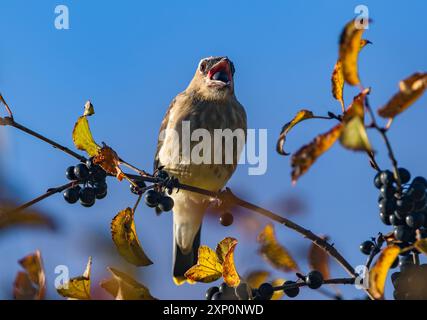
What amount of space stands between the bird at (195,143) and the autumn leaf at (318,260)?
2658 mm

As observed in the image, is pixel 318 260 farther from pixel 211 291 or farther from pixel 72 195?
pixel 72 195

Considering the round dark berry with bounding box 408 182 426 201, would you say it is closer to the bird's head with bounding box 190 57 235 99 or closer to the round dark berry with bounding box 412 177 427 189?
the round dark berry with bounding box 412 177 427 189

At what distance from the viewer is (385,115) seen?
184 centimetres

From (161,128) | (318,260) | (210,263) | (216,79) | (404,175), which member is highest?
(216,79)

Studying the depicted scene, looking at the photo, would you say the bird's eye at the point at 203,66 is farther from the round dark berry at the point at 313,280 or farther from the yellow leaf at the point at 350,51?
the yellow leaf at the point at 350,51

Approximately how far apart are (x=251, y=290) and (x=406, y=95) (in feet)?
3.33

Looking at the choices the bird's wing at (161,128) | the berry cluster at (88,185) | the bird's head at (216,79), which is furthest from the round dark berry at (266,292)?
the bird's head at (216,79)

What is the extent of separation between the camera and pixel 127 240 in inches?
109

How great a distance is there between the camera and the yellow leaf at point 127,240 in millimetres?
2770

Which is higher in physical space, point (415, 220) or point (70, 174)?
point (70, 174)

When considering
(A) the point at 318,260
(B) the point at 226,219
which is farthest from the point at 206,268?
(B) the point at 226,219

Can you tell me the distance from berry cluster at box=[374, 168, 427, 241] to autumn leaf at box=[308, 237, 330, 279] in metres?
0.47
